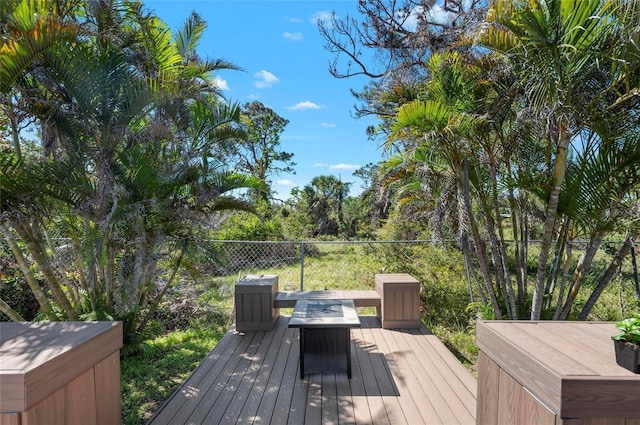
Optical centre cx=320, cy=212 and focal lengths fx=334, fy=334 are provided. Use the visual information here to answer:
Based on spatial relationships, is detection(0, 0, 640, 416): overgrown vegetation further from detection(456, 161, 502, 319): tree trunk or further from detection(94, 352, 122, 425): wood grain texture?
detection(94, 352, 122, 425): wood grain texture

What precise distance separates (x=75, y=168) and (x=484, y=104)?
14.8ft

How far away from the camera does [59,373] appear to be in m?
1.44

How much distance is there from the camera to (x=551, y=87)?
264 cm

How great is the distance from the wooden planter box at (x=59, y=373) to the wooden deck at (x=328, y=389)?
832 millimetres

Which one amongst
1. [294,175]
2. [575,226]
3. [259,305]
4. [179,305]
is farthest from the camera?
[294,175]

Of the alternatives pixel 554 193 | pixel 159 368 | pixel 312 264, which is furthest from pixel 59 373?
pixel 312 264

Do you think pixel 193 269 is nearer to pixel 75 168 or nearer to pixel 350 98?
pixel 75 168

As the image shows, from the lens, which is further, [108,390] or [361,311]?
[361,311]

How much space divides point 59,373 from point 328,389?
2.01 meters

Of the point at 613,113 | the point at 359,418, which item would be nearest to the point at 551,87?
the point at 613,113

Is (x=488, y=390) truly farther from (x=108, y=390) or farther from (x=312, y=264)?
(x=312, y=264)

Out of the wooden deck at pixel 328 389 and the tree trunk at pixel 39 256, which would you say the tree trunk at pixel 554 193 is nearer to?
the wooden deck at pixel 328 389

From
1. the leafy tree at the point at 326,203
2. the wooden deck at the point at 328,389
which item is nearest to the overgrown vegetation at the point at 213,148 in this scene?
the wooden deck at the point at 328,389

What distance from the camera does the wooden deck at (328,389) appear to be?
7.93 feet
